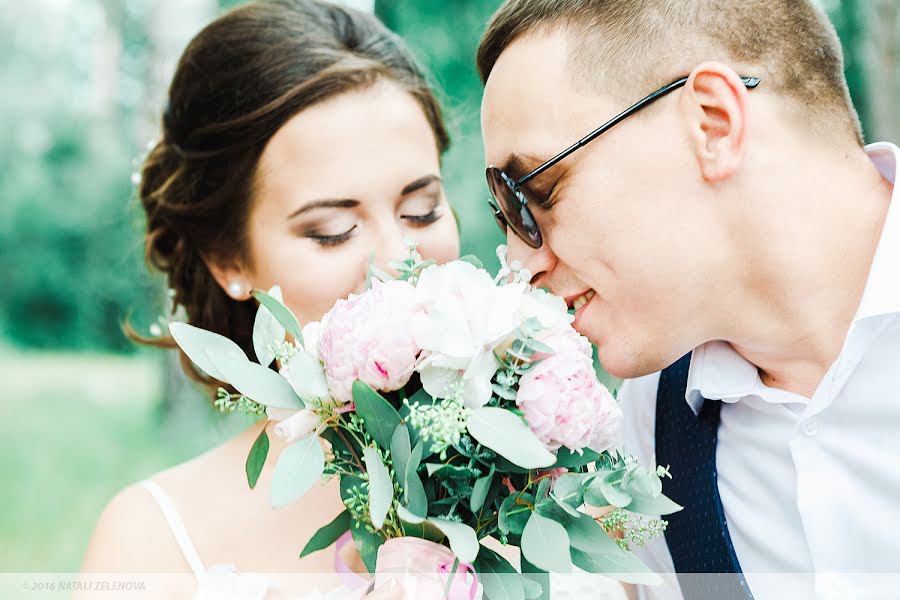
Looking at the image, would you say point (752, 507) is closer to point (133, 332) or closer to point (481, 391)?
point (481, 391)

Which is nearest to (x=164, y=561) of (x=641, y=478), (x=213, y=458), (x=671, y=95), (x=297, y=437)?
(x=213, y=458)

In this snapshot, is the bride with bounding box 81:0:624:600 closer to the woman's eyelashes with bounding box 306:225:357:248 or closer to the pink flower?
the woman's eyelashes with bounding box 306:225:357:248

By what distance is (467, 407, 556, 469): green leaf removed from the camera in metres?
1.60

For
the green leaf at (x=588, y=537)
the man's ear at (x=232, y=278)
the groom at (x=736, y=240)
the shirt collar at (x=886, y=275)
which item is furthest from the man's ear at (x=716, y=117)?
the man's ear at (x=232, y=278)

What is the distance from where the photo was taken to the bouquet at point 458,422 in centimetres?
168

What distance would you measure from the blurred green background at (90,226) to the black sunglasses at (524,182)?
7.54ft

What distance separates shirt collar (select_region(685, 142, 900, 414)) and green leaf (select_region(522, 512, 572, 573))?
2.65 ft

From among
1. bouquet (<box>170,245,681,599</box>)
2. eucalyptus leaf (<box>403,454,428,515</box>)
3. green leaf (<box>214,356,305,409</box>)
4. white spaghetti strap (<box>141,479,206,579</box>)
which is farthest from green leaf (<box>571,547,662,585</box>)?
white spaghetti strap (<box>141,479,206,579</box>)

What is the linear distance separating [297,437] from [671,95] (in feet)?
4.04

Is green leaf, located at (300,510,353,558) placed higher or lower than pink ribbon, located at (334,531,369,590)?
higher

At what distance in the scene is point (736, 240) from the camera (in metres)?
2.15

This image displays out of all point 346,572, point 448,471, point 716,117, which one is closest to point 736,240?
point 716,117

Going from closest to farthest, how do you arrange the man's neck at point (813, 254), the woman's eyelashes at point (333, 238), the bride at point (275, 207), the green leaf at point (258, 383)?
the green leaf at point (258, 383) → the man's neck at point (813, 254) → the bride at point (275, 207) → the woman's eyelashes at point (333, 238)

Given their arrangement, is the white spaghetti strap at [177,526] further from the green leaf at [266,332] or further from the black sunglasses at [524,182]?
the black sunglasses at [524,182]
